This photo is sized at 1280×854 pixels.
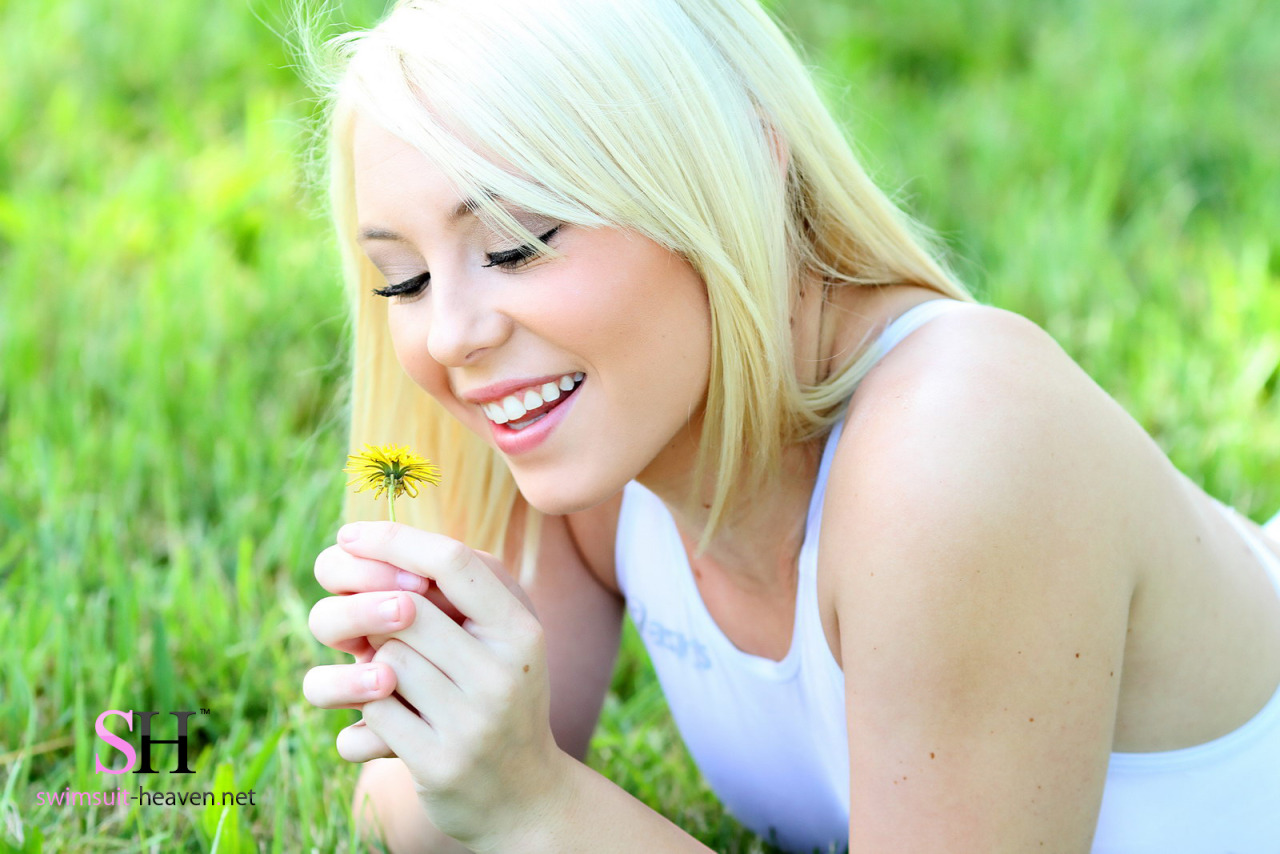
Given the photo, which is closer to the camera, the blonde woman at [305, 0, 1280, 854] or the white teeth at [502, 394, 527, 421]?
the blonde woman at [305, 0, 1280, 854]

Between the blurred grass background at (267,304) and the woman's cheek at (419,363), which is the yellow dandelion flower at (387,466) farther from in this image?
the blurred grass background at (267,304)

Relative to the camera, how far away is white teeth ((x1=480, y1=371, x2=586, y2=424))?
1494 mm

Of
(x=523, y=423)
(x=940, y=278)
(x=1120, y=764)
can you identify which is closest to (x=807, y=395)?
(x=940, y=278)

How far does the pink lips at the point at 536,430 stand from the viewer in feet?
4.92

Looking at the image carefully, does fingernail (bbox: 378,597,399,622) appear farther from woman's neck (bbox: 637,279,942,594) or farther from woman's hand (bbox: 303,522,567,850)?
woman's neck (bbox: 637,279,942,594)

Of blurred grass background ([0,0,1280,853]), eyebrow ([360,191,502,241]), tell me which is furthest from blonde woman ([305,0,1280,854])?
blurred grass background ([0,0,1280,853])

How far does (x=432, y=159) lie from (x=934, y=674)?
2.58 feet

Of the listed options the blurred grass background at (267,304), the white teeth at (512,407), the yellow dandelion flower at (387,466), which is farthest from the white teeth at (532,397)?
the blurred grass background at (267,304)

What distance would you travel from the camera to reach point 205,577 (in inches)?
100

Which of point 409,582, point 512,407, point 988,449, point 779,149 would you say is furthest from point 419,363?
point 988,449

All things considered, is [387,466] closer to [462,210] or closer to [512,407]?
[512,407]

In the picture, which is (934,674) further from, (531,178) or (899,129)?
(899,129)

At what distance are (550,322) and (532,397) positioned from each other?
0.39ft

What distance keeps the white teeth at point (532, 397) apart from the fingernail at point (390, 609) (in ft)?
0.95
